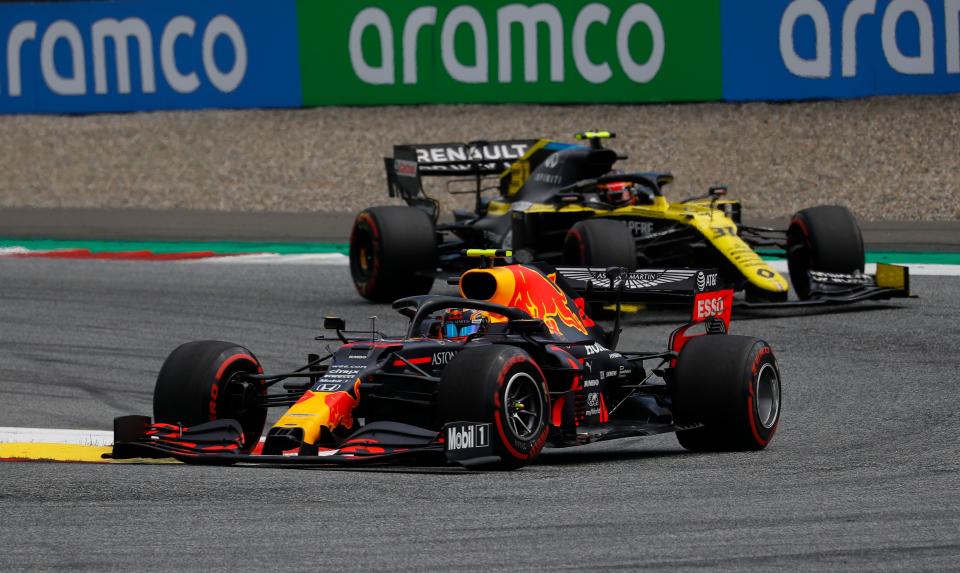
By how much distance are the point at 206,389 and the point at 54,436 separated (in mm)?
2000

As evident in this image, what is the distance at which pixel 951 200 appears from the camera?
76.8ft

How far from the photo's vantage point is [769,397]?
10312mm

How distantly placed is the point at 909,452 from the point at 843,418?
1.53m

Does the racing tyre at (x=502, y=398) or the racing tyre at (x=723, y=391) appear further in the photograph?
the racing tyre at (x=723, y=391)

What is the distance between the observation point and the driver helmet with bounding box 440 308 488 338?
1023cm

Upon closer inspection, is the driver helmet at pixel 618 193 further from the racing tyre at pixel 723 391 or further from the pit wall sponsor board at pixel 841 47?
the pit wall sponsor board at pixel 841 47

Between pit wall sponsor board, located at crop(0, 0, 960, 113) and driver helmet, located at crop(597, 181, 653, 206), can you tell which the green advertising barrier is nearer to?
pit wall sponsor board, located at crop(0, 0, 960, 113)

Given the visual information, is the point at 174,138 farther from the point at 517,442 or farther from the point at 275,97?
the point at 517,442

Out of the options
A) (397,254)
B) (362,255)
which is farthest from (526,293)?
(362,255)

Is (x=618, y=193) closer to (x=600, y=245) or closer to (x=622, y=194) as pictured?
(x=622, y=194)

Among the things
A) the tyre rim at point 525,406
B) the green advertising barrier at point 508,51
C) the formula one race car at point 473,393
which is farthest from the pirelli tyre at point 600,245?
the green advertising barrier at point 508,51

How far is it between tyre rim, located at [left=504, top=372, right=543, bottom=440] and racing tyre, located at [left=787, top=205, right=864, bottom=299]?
8.02 meters

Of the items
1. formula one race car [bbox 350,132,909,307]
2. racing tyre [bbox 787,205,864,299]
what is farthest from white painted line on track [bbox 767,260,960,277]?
racing tyre [bbox 787,205,864,299]

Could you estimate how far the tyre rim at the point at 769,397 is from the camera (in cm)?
1023
